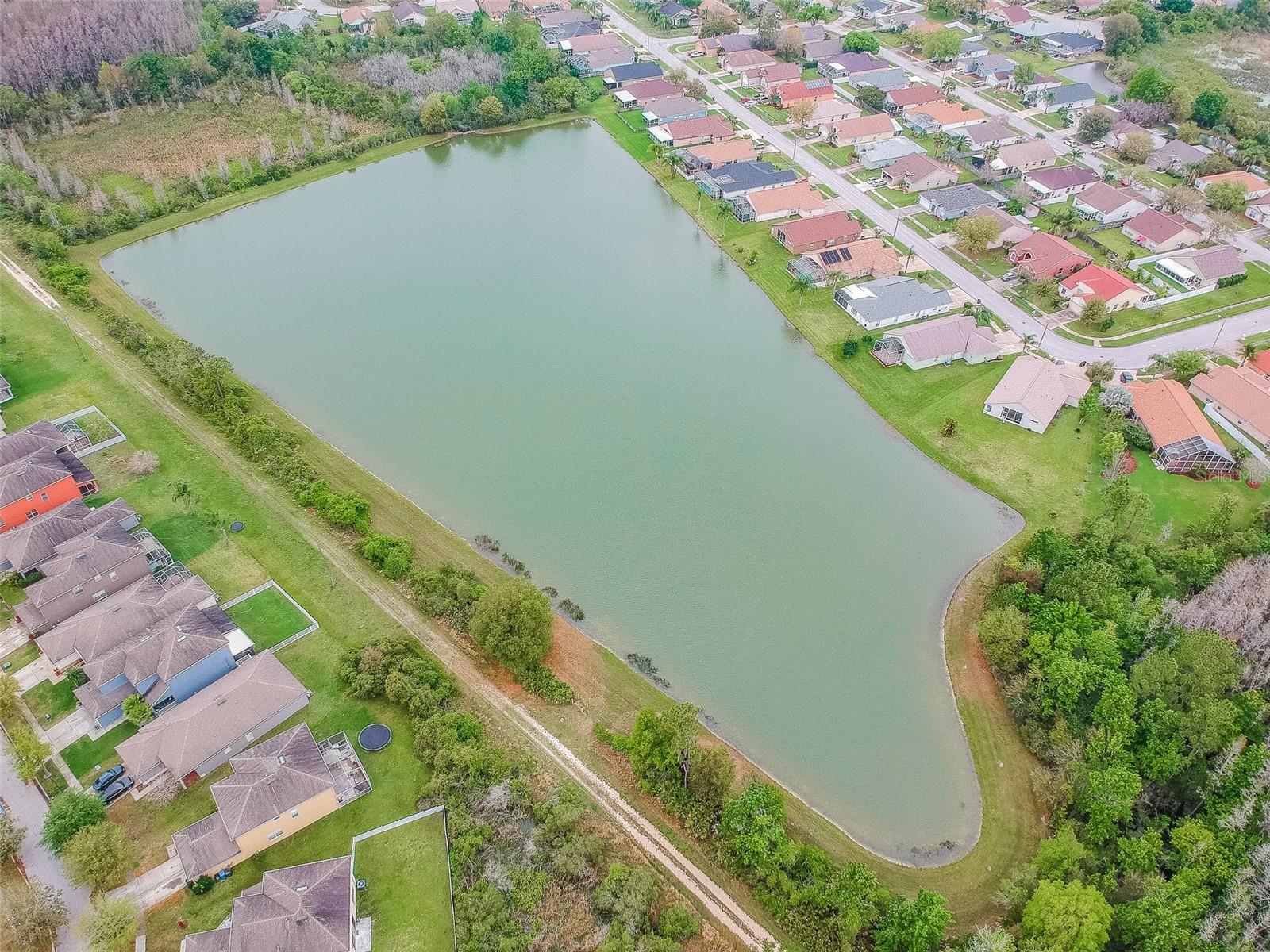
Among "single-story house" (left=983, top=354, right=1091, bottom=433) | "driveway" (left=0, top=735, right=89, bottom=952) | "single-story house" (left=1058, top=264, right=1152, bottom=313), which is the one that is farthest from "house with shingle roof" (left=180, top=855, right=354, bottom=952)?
"single-story house" (left=1058, top=264, right=1152, bottom=313)

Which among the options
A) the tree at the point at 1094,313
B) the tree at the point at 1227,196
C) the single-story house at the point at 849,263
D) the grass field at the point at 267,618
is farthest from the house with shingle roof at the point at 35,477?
the tree at the point at 1227,196

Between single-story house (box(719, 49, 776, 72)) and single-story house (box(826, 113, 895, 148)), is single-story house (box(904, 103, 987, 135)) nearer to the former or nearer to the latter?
single-story house (box(826, 113, 895, 148))

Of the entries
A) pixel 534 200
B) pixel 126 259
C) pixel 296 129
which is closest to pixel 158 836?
pixel 126 259

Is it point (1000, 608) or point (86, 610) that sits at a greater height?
point (86, 610)

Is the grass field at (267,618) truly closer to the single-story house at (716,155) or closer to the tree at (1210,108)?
the single-story house at (716,155)

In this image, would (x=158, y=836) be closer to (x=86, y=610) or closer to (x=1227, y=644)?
(x=86, y=610)
